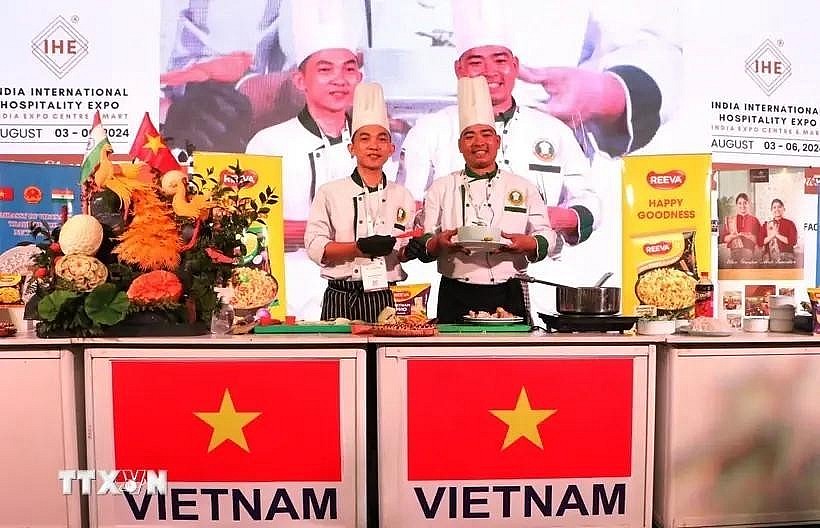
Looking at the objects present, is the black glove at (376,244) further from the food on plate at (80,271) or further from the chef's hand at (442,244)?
the food on plate at (80,271)

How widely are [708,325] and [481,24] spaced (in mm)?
2831

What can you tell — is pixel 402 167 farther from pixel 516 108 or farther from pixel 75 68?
pixel 75 68

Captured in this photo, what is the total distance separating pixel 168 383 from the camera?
76.4 inches

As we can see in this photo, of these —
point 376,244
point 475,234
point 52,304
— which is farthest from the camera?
point 376,244

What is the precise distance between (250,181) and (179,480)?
2.43 metres

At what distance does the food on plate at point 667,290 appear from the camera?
2330mm

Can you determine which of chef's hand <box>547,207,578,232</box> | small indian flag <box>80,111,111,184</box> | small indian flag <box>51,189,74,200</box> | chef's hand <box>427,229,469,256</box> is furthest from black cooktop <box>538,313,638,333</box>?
small indian flag <box>51,189,74,200</box>

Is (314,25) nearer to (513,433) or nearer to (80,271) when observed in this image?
(80,271)

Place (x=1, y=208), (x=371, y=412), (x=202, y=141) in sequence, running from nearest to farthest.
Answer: (x=371, y=412) → (x=1, y=208) → (x=202, y=141)

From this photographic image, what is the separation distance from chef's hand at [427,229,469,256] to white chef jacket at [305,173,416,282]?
407 millimetres

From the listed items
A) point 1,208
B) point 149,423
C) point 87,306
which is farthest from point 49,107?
point 149,423

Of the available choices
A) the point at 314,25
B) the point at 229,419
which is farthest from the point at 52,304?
the point at 314,25

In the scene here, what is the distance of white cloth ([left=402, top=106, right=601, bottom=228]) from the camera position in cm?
419

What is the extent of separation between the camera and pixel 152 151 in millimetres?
2174
